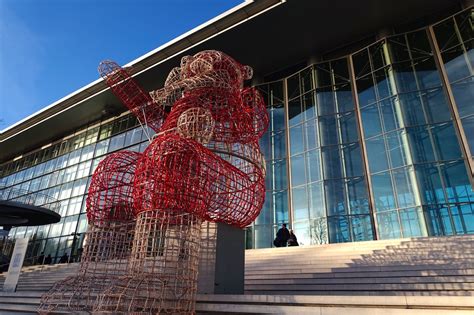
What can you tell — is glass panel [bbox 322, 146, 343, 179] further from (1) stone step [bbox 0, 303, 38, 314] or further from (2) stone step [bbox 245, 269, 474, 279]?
(1) stone step [bbox 0, 303, 38, 314]

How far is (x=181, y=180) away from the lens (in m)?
5.13

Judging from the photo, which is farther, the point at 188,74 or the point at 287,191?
the point at 287,191

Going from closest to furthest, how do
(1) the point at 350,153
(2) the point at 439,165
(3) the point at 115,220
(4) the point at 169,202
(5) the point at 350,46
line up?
(4) the point at 169,202, (3) the point at 115,220, (2) the point at 439,165, (1) the point at 350,153, (5) the point at 350,46

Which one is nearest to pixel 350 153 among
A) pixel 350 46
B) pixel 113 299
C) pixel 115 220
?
pixel 350 46

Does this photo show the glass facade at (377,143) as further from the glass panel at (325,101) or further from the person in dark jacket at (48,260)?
the person in dark jacket at (48,260)

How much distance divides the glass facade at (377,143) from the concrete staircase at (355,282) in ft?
17.0

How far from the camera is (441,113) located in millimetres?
14844

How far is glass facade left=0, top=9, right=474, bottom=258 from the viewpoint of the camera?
45.7ft

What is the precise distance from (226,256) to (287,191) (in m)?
11.6

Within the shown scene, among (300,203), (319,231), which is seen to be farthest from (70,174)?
(319,231)

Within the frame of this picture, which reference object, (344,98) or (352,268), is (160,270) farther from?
(344,98)

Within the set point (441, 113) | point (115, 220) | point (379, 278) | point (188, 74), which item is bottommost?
point (379, 278)

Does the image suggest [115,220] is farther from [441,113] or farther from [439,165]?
[441,113]

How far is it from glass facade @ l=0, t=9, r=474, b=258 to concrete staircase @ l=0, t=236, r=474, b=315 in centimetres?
517
